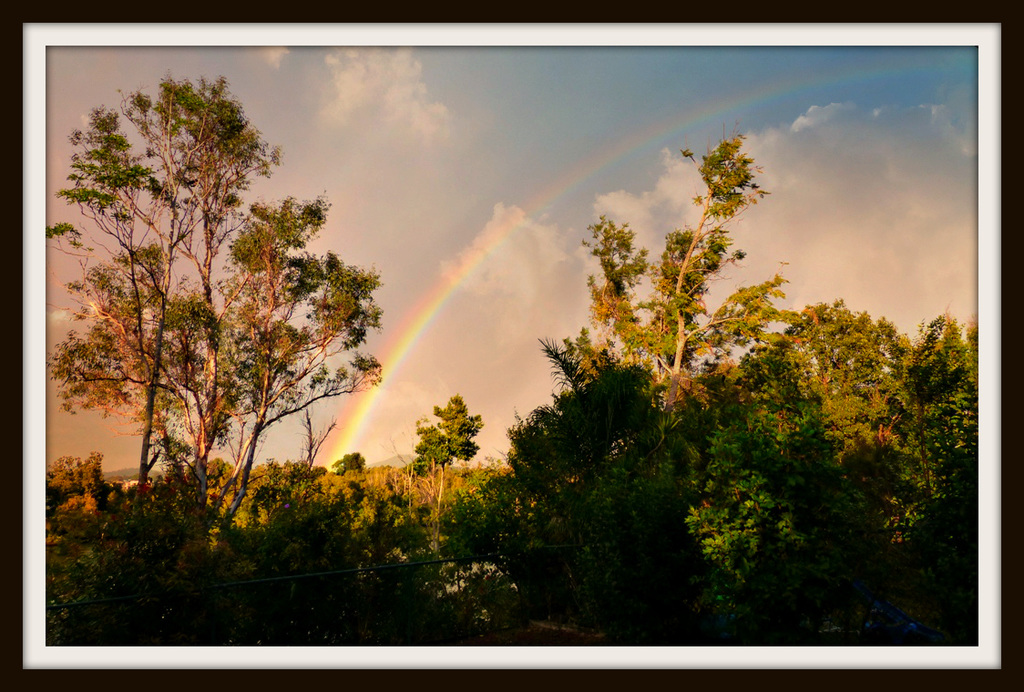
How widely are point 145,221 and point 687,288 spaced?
56.0ft

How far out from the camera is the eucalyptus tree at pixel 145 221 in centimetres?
1620

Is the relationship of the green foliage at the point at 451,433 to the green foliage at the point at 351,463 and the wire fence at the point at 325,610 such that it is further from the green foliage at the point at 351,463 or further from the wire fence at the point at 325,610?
the wire fence at the point at 325,610

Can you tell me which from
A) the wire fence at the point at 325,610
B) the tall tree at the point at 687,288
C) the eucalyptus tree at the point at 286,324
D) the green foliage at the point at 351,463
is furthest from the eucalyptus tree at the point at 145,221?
the green foliage at the point at 351,463

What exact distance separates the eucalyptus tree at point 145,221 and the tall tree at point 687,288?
40.7 ft

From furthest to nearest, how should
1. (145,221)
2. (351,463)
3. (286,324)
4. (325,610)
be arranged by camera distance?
(351,463)
(286,324)
(145,221)
(325,610)

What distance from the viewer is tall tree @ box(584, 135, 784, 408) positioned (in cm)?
2138

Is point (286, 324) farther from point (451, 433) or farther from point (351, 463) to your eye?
point (351, 463)

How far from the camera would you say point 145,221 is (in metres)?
17.2

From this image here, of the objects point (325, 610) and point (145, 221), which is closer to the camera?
point (325, 610)

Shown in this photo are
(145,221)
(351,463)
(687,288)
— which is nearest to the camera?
(145,221)

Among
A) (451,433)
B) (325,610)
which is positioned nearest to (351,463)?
(451,433)

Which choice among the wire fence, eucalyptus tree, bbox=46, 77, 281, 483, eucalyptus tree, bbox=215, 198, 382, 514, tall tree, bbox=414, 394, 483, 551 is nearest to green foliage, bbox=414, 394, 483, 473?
tall tree, bbox=414, 394, 483, 551

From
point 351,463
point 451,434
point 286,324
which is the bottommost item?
point 351,463

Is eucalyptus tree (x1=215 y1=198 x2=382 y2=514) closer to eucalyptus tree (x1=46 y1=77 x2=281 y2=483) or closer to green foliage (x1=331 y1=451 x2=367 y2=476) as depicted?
eucalyptus tree (x1=46 y1=77 x2=281 y2=483)
